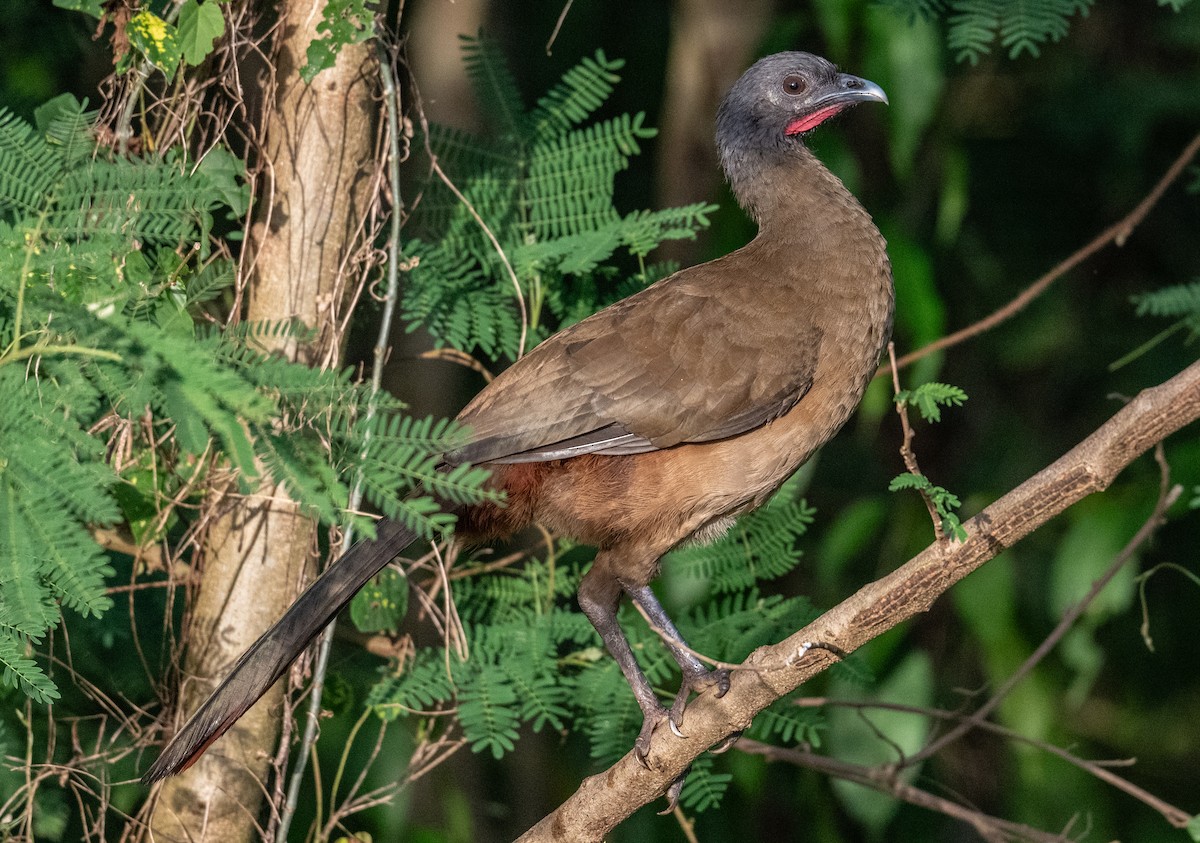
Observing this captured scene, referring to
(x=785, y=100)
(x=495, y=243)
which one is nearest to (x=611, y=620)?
(x=495, y=243)

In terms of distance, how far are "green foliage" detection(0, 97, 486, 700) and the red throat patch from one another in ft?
5.87

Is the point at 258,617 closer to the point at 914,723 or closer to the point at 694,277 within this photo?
the point at 694,277

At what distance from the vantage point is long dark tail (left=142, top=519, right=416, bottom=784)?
2.96 m

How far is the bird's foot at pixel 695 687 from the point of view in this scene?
315 cm

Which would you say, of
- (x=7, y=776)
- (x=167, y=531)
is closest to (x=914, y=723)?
(x=167, y=531)

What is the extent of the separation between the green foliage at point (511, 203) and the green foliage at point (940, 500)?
1459mm

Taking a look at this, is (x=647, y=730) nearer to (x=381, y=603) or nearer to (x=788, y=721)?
(x=788, y=721)

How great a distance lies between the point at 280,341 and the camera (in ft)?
Result: 11.3

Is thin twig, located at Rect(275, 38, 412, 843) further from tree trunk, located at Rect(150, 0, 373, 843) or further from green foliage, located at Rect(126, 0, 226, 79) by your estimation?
green foliage, located at Rect(126, 0, 226, 79)

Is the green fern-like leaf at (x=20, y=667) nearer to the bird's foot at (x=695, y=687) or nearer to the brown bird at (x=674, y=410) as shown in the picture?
the brown bird at (x=674, y=410)

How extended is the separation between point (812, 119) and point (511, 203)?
3.02ft

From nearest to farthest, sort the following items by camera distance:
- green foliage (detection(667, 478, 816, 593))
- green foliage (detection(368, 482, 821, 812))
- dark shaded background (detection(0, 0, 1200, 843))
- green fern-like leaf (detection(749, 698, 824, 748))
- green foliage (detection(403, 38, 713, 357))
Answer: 1. green foliage (detection(368, 482, 821, 812))
2. green fern-like leaf (detection(749, 698, 824, 748))
3. green foliage (detection(403, 38, 713, 357))
4. green foliage (detection(667, 478, 816, 593))
5. dark shaded background (detection(0, 0, 1200, 843))

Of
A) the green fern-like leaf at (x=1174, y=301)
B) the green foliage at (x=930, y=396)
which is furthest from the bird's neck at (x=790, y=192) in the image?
the green foliage at (x=930, y=396)

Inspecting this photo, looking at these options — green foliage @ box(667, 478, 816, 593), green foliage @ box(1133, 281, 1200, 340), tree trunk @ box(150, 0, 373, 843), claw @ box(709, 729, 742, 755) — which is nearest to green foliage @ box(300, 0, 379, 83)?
tree trunk @ box(150, 0, 373, 843)
